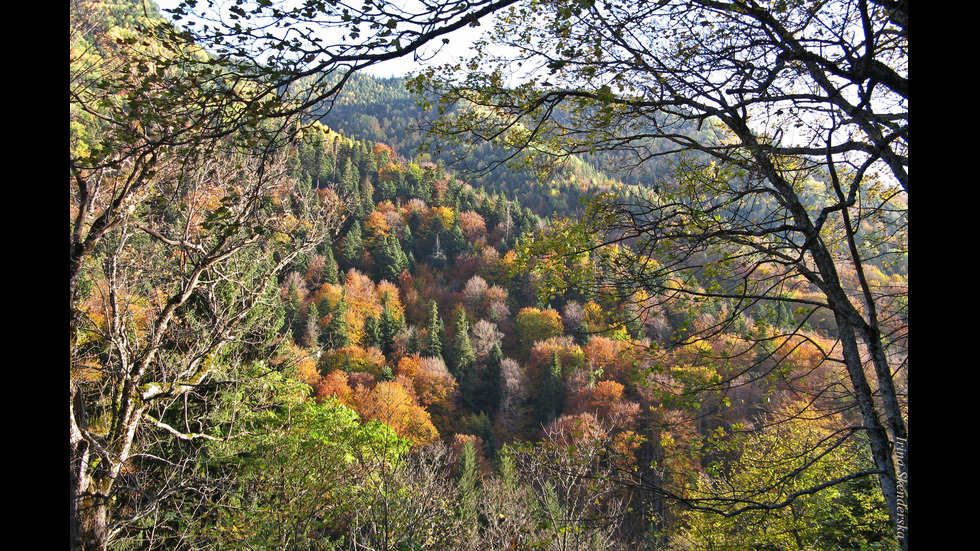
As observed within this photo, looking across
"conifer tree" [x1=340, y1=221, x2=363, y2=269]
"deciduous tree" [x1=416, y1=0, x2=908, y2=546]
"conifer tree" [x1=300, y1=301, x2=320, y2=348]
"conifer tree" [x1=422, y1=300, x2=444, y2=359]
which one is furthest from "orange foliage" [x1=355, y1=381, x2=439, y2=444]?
"deciduous tree" [x1=416, y1=0, x2=908, y2=546]

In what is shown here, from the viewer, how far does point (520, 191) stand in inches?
2370

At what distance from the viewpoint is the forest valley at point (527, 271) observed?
3.28 meters

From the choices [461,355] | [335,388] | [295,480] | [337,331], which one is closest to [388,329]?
[337,331]

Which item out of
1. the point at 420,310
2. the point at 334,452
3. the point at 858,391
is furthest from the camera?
the point at 420,310

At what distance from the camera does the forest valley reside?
129 inches

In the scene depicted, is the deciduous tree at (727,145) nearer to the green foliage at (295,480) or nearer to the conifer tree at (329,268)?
the green foliage at (295,480)

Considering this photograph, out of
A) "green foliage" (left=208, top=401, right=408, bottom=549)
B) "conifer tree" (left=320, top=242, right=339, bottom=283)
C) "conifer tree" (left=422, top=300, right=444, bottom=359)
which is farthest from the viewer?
"conifer tree" (left=320, top=242, right=339, bottom=283)

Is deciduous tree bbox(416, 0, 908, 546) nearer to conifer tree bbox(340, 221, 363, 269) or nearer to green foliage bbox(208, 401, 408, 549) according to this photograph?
green foliage bbox(208, 401, 408, 549)

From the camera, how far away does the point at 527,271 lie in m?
4.94

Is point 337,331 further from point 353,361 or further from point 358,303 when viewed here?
point 358,303

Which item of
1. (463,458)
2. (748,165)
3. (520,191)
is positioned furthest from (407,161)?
(748,165)

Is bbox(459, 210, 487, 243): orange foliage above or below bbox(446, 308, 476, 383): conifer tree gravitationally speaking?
above
